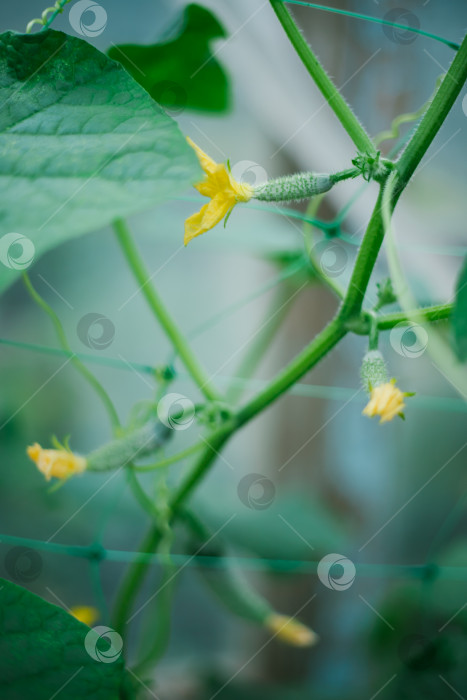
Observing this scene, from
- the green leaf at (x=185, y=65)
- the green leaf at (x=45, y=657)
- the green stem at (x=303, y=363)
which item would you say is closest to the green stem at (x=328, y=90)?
the green stem at (x=303, y=363)

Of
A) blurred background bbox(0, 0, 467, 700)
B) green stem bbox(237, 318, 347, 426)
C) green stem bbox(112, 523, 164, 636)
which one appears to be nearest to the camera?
green stem bbox(237, 318, 347, 426)

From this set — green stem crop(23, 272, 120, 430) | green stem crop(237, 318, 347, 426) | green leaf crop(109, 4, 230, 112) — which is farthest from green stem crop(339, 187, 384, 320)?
green leaf crop(109, 4, 230, 112)

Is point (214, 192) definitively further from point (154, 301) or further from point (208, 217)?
point (154, 301)

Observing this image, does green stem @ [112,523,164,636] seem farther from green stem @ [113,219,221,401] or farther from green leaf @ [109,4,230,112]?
green leaf @ [109,4,230,112]

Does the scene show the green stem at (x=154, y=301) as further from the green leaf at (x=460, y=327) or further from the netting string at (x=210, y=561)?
the green leaf at (x=460, y=327)

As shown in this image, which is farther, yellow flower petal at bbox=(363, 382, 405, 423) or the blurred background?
the blurred background

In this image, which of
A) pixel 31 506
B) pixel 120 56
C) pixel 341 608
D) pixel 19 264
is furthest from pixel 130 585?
pixel 341 608
